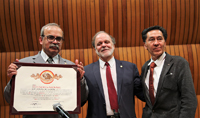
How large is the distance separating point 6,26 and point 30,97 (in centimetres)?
266

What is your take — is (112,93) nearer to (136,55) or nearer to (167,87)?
(167,87)

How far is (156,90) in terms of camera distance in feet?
6.45

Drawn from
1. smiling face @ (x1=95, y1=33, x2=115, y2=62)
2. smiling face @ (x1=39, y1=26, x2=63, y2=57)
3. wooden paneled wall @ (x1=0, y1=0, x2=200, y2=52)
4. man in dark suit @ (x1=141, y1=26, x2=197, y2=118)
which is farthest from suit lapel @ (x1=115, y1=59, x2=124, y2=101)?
wooden paneled wall @ (x1=0, y1=0, x2=200, y2=52)

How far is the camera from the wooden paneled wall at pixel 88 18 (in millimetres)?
3604

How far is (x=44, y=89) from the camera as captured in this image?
1629mm

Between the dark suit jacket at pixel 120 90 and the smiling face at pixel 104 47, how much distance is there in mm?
151

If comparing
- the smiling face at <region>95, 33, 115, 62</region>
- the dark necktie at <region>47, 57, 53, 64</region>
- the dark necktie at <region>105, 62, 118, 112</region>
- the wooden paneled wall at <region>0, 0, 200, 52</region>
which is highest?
the wooden paneled wall at <region>0, 0, 200, 52</region>

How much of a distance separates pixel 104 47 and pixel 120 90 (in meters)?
0.60

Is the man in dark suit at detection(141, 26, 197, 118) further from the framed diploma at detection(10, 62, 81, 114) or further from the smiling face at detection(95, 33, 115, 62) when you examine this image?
the framed diploma at detection(10, 62, 81, 114)

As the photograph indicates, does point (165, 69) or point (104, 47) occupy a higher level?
point (104, 47)

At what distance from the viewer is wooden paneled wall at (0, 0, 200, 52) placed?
3.60 metres

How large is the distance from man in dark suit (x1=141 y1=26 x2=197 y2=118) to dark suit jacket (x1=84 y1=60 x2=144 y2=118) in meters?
0.16

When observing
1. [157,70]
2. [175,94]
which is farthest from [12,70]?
[175,94]

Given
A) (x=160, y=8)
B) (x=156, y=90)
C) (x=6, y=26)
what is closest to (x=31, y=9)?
(x=6, y=26)
